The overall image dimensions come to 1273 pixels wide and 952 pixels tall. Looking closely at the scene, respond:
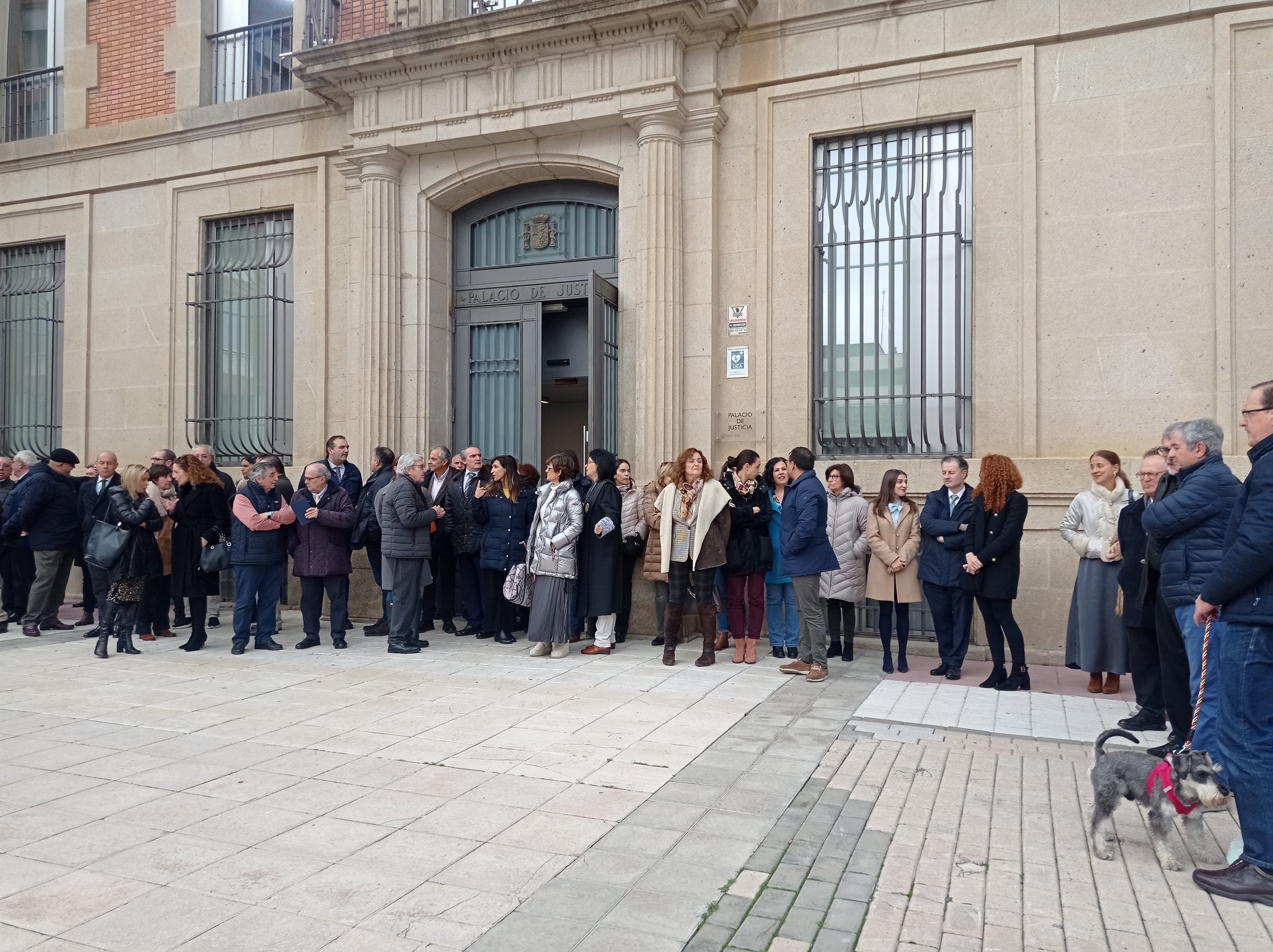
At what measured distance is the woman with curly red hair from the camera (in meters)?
7.18

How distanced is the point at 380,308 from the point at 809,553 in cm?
594

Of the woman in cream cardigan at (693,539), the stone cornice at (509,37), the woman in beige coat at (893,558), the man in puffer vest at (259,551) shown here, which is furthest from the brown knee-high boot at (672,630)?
the stone cornice at (509,37)

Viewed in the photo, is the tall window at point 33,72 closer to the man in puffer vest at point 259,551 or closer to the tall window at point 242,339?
the tall window at point 242,339

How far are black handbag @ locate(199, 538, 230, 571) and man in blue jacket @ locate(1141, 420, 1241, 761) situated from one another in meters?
7.41

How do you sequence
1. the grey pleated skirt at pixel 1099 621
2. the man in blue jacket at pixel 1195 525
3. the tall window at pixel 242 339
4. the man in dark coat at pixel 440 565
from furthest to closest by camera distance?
the tall window at pixel 242 339
the man in dark coat at pixel 440 565
the grey pleated skirt at pixel 1099 621
the man in blue jacket at pixel 1195 525

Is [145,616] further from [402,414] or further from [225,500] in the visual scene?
[402,414]

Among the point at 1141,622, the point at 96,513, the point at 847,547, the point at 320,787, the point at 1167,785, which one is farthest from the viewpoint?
the point at 96,513

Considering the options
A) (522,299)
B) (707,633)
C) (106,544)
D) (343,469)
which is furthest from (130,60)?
(707,633)

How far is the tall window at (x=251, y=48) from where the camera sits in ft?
40.2

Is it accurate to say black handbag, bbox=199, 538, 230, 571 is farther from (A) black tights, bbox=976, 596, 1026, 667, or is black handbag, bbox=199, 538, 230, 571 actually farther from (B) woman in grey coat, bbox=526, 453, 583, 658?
(A) black tights, bbox=976, 596, 1026, 667

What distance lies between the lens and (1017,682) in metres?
7.21

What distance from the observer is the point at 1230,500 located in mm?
4559

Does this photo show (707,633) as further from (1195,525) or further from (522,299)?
(522,299)

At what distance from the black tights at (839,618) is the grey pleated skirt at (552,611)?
7.43 feet
